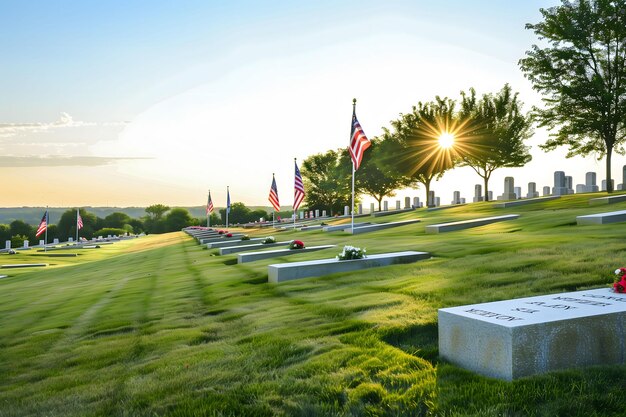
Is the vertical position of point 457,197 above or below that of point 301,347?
above

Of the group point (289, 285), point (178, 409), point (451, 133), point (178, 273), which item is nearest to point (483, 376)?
point (178, 409)

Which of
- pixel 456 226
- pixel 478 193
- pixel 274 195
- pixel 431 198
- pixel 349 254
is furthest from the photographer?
pixel 431 198

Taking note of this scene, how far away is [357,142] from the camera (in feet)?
65.4

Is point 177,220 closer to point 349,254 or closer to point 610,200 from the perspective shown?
point 610,200

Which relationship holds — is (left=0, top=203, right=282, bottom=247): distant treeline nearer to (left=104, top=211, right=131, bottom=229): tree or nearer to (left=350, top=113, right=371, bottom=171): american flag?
(left=104, top=211, right=131, bottom=229): tree

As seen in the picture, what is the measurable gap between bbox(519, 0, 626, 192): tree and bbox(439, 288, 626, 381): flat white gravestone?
28860mm

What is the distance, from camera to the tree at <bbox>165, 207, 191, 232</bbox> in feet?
344

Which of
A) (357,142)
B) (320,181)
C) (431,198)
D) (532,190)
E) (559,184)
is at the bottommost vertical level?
(431,198)

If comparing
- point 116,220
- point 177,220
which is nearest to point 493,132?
point 177,220

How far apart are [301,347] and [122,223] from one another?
115 metres

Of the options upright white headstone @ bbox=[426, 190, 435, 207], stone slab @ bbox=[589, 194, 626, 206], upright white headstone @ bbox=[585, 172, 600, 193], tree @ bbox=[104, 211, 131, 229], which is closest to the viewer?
stone slab @ bbox=[589, 194, 626, 206]

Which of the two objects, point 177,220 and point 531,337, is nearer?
point 531,337

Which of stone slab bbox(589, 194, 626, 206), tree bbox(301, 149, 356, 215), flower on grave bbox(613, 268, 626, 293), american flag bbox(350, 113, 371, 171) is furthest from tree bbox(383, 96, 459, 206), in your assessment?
flower on grave bbox(613, 268, 626, 293)

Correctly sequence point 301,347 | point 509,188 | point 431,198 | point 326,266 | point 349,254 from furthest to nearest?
point 431,198 < point 509,188 < point 349,254 < point 326,266 < point 301,347
